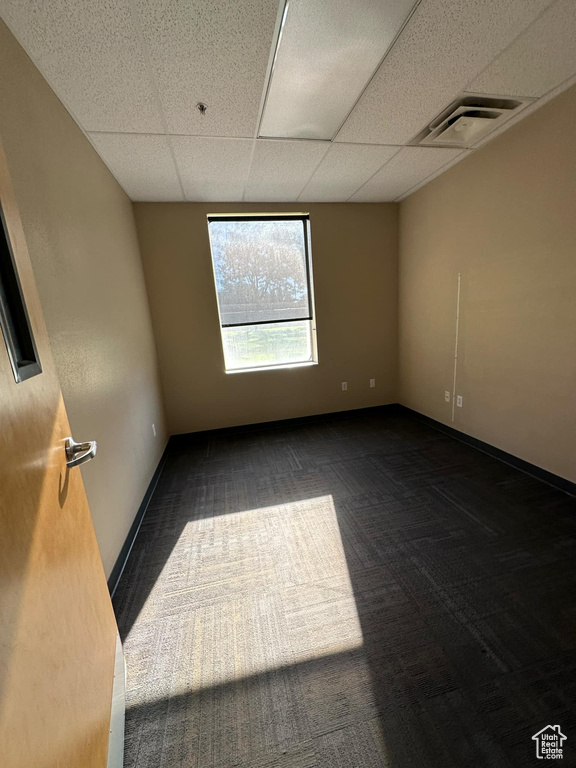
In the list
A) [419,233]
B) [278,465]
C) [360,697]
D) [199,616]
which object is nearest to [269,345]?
[278,465]

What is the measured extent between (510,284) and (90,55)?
2.88 metres

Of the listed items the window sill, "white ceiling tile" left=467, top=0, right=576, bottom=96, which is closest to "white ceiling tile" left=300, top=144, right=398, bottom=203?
"white ceiling tile" left=467, top=0, right=576, bottom=96

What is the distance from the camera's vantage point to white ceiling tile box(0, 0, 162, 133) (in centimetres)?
114

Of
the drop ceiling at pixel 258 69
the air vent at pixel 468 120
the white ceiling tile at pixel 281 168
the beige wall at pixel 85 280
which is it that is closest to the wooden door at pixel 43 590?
the beige wall at pixel 85 280

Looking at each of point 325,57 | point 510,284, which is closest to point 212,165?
point 325,57

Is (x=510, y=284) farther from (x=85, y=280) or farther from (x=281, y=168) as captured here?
(x=85, y=280)

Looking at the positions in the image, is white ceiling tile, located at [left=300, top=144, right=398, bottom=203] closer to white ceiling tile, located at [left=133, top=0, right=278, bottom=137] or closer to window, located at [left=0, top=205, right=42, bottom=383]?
white ceiling tile, located at [left=133, top=0, right=278, bottom=137]

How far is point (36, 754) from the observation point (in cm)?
57

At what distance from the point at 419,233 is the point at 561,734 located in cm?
366

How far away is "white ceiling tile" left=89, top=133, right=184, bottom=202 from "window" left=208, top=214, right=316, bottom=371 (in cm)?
64

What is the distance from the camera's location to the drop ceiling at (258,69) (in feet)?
3.96

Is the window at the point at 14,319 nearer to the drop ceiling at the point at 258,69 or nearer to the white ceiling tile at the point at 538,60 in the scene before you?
the drop ceiling at the point at 258,69

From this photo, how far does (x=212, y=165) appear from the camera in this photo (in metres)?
2.35

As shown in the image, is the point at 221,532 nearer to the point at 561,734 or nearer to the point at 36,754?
the point at 36,754
